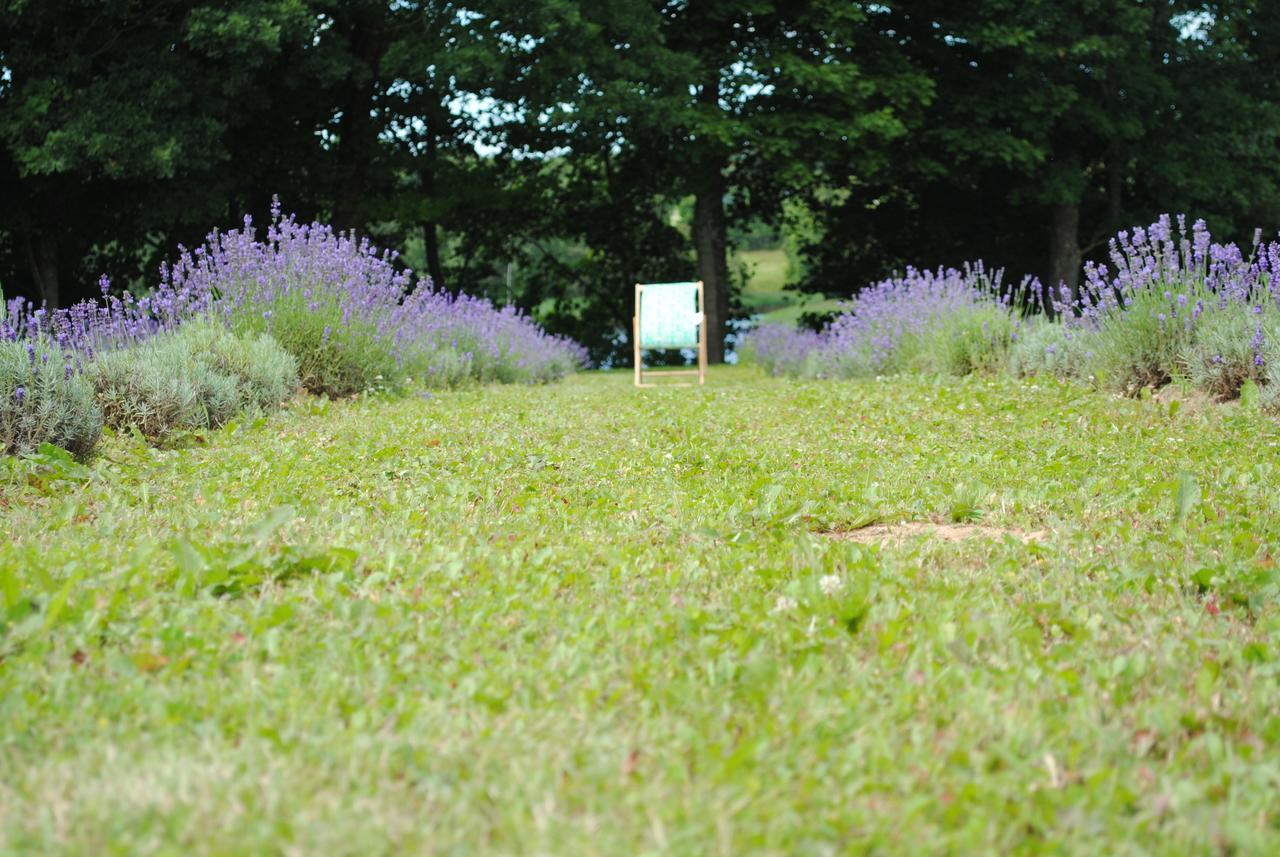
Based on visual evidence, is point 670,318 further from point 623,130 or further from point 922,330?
point 623,130

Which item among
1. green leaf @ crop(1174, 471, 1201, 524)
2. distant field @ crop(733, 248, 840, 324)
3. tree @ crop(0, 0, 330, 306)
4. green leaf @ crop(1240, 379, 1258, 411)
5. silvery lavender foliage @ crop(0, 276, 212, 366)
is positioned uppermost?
tree @ crop(0, 0, 330, 306)

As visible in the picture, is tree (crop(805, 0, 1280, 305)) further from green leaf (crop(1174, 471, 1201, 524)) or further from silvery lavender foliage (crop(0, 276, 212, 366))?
green leaf (crop(1174, 471, 1201, 524))

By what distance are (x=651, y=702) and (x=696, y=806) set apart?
0.46 metres

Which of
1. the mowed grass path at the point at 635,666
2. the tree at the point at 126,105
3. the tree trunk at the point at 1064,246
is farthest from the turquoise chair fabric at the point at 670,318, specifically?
the tree trunk at the point at 1064,246

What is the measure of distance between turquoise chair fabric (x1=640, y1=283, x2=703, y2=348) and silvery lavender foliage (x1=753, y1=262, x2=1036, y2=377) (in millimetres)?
1414

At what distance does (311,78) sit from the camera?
59.1ft

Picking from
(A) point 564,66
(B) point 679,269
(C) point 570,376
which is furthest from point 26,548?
(B) point 679,269

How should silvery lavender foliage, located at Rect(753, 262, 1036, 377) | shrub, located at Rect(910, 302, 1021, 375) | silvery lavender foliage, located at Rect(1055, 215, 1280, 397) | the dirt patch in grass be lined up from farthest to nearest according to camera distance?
silvery lavender foliage, located at Rect(753, 262, 1036, 377) → shrub, located at Rect(910, 302, 1021, 375) → silvery lavender foliage, located at Rect(1055, 215, 1280, 397) → the dirt patch in grass

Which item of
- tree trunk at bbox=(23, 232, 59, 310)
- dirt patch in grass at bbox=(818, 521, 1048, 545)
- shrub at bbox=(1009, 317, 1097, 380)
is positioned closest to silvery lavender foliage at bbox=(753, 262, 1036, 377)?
shrub at bbox=(1009, 317, 1097, 380)

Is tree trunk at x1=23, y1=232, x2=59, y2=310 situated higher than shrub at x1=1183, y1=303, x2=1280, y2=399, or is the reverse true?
tree trunk at x1=23, y1=232, x2=59, y2=310

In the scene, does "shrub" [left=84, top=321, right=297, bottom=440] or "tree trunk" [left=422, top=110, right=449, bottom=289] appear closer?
"shrub" [left=84, top=321, right=297, bottom=440]

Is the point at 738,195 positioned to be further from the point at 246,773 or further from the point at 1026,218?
the point at 246,773

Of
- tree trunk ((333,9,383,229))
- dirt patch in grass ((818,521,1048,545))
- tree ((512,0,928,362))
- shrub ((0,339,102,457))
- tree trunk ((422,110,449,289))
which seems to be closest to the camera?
dirt patch in grass ((818,521,1048,545))

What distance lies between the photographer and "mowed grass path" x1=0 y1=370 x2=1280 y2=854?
190 cm
